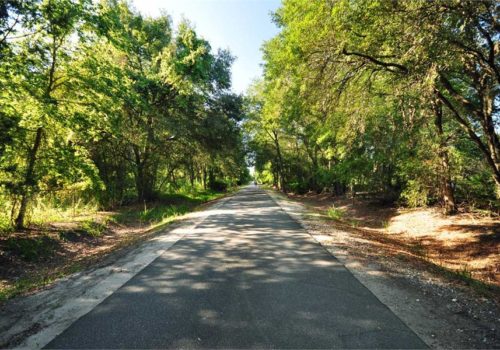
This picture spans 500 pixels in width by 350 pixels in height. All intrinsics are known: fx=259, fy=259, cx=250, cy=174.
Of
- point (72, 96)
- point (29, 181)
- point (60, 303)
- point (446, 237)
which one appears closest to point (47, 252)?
point (29, 181)

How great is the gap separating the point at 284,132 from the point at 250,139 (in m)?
8.63

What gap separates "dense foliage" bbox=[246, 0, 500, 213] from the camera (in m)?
4.91

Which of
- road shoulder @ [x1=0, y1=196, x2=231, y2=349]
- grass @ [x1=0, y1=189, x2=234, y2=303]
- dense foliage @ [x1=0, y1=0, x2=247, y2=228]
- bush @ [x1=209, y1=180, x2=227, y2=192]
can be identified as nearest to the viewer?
road shoulder @ [x1=0, y1=196, x2=231, y2=349]

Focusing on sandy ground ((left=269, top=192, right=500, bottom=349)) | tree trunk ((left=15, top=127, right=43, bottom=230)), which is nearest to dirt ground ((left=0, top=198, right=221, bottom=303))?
tree trunk ((left=15, top=127, right=43, bottom=230))

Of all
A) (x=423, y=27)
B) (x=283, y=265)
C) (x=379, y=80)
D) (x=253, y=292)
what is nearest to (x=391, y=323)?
(x=253, y=292)

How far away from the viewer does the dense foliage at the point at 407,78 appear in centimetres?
491

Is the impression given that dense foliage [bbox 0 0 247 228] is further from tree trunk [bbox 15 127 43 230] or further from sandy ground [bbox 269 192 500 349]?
sandy ground [bbox 269 192 500 349]

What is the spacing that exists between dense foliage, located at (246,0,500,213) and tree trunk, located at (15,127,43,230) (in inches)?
324

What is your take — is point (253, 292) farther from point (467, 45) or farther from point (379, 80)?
point (379, 80)

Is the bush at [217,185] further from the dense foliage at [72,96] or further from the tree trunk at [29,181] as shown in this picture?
the tree trunk at [29,181]

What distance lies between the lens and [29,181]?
7.46m

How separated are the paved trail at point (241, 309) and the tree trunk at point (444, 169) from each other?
276 inches

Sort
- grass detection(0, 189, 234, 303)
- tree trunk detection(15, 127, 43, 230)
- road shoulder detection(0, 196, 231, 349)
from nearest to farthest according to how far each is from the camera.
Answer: road shoulder detection(0, 196, 231, 349), grass detection(0, 189, 234, 303), tree trunk detection(15, 127, 43, 230)

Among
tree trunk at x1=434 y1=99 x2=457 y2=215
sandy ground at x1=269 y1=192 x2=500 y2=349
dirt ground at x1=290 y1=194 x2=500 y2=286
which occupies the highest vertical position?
tree trunk at x1=434 y1=99 x2=457 y2=215
